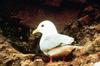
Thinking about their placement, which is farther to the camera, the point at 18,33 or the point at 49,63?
the point at 18,33

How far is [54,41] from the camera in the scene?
2.71 metres

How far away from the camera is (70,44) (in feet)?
8.93

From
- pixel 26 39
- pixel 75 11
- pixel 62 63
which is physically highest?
pixel 75 11

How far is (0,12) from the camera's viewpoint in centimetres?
325

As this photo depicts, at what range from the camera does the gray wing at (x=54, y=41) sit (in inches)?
106

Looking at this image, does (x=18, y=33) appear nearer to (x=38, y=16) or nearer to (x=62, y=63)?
(x=38, y=16)

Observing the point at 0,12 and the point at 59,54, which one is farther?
the point at 0,12

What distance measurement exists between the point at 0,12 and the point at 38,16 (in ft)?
0.90

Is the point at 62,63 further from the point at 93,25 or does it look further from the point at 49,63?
the point at 93,25

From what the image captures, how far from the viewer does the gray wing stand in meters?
2.69

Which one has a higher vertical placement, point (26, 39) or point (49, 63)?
point (26, 39)

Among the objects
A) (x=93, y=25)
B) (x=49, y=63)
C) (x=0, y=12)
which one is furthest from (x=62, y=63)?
(x=0, y=12)

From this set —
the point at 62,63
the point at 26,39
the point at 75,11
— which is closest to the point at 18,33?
the point at 26,39

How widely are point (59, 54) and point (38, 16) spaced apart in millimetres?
583
